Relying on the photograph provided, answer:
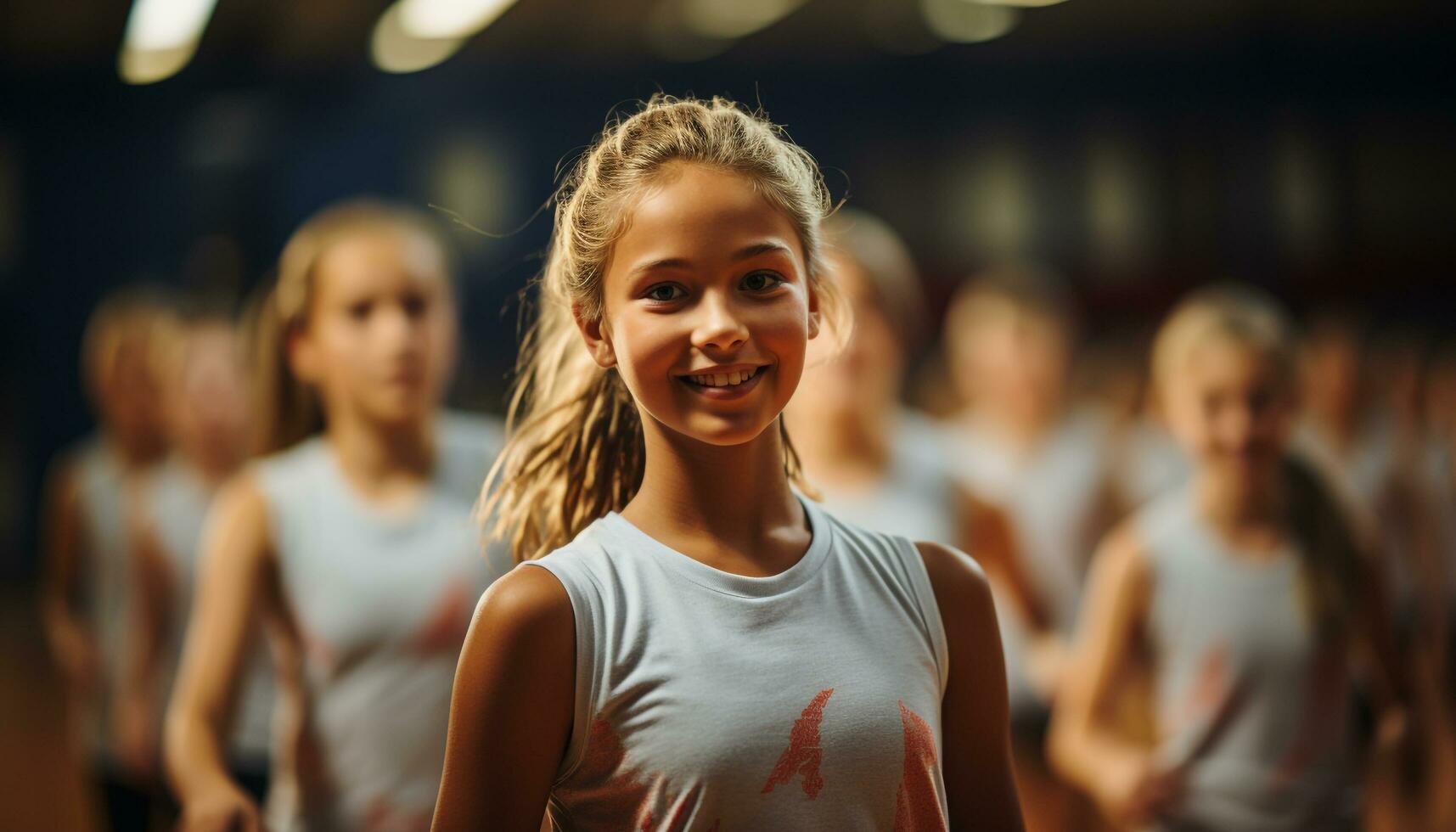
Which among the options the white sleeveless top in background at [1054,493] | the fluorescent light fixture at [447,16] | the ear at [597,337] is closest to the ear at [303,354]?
the ear at [597,337]

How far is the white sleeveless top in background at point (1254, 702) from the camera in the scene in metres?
3.11

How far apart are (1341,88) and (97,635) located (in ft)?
36.7

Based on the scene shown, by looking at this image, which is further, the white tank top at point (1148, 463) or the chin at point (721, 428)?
the white tank top at point (1148, 463)

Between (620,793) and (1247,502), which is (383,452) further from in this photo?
(1247,502)

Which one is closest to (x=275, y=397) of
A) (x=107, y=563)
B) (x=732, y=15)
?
(x=107, y=563)

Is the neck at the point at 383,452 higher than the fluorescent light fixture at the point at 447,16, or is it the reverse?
the fluorescent light fixture at the point at 447,16

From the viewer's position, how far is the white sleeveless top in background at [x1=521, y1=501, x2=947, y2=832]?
1.33 m

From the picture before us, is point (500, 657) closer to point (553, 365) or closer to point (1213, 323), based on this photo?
point (553, 365)

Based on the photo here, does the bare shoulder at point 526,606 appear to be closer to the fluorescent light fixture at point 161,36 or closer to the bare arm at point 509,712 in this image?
the bare arm at point 509,712

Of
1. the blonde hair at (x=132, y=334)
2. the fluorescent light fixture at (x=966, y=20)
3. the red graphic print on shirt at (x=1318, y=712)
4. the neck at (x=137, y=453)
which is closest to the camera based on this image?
the red graphic print on shirt at (x=1318, y=712)

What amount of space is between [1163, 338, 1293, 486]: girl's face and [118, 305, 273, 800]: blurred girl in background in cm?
265

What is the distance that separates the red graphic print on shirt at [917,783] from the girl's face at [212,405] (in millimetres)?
3847

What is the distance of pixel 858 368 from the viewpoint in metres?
3.69

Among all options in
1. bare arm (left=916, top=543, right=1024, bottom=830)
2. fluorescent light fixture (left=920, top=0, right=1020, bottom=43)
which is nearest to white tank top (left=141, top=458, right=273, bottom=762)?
bare arm (left=916, top=543, right=1024, bottom=830)
